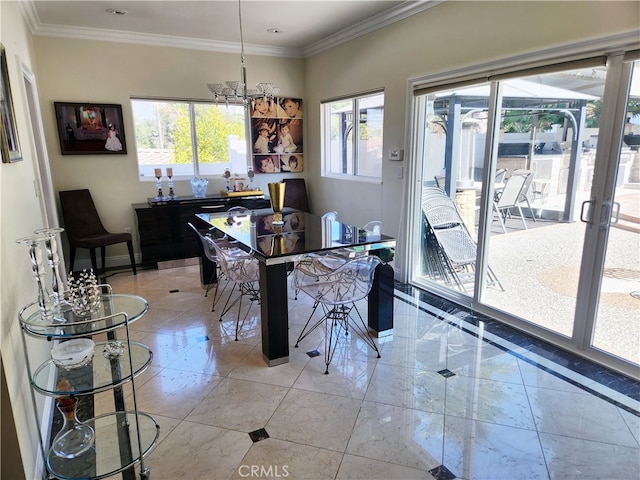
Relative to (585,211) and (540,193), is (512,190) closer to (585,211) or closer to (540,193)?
(540,193)

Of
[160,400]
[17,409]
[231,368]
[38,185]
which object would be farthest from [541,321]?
[38,185]

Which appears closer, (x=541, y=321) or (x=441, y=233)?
(x=541, y=321)

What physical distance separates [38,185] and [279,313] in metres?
2.47

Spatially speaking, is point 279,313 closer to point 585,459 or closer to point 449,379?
point 449,379

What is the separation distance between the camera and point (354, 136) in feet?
17.2

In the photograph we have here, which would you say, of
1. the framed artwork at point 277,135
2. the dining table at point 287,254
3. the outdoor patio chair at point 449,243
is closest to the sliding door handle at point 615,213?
the outdoor patio chair at point 449,243

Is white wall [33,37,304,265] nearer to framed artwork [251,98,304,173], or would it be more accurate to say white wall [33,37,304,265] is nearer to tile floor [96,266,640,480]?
framed artwork [251,98,304,173]

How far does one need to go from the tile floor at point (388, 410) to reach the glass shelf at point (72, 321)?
2.16 ft

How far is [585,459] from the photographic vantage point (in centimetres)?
191

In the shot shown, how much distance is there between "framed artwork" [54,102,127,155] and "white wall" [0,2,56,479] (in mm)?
1820

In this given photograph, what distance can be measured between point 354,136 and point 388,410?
3.73 metres

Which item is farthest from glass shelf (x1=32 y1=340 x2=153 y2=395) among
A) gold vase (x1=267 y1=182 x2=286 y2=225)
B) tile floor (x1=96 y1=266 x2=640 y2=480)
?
gold vase (x1=267 y1=182 x2=286 y2=225)

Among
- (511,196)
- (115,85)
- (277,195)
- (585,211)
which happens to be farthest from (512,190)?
(115,85)

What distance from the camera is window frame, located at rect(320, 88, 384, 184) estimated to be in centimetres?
477
